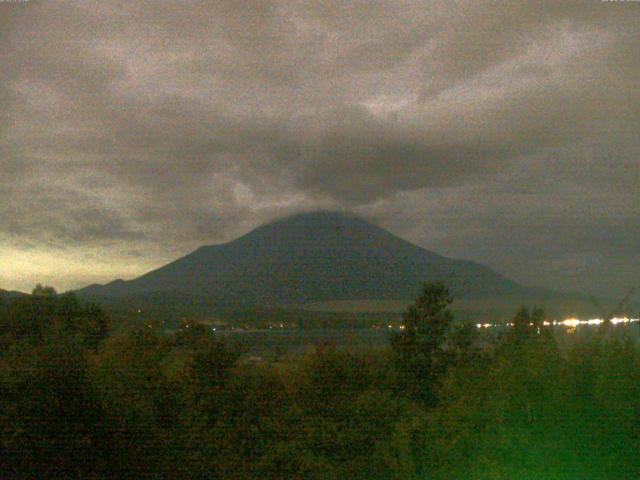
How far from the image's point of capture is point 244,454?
29.2ft

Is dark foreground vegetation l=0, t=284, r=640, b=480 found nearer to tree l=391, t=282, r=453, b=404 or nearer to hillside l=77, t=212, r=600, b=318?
tree l=391, t=282, r=453, b=404

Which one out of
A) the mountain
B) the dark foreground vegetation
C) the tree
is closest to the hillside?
the mountain

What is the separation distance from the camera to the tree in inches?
531

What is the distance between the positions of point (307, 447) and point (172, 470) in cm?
168

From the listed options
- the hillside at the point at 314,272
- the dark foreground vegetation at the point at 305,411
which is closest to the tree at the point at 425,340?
the dark foreground vegetation at the point at 305,411

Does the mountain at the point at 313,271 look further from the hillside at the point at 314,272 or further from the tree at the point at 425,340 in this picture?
the tree at the point at 425,340

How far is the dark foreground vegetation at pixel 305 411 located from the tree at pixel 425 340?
349mm

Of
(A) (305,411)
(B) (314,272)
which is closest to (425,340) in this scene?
(A) (305,411)

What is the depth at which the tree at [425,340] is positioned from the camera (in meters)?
13.5

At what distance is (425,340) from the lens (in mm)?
20953

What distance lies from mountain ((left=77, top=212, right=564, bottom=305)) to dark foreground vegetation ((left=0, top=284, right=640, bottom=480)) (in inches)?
843

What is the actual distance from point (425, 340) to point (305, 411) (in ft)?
38.0

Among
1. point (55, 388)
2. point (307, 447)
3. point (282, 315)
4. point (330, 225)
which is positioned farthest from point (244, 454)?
point (330, 225)

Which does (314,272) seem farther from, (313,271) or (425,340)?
(425,340)
